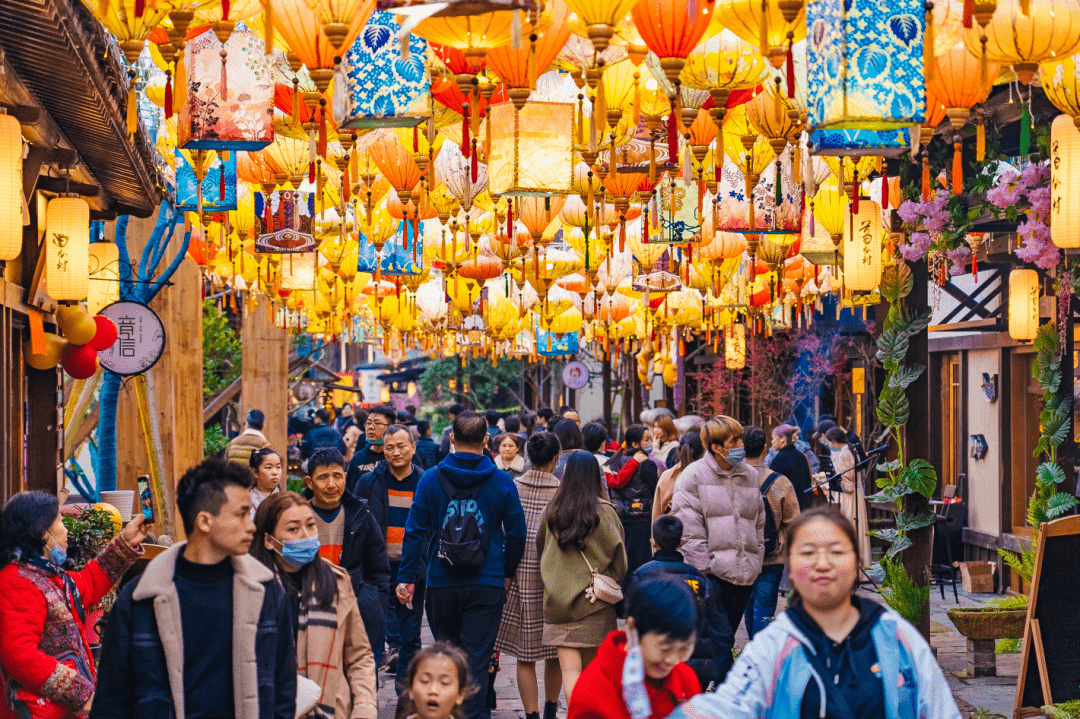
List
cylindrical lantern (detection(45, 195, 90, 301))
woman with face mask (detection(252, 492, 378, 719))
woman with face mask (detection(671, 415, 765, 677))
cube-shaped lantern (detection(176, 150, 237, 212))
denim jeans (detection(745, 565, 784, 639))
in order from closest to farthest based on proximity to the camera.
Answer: woman with face mask (detection(252, 492, 378, 719))
woman with face mask (detection(671, 415, 765, 677))
cylindrical lantern (detection(45, 195, 90, 301))
denim jeans (detection(745, 565, 784, 639))
cube-shaped lantern (detection(176, 150, 237, 212))

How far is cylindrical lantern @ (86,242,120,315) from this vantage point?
9501 mm

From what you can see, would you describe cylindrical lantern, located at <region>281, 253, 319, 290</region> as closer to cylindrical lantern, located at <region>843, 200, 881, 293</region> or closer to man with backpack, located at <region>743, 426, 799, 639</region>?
cylindrical lantern, located at <region>843, 200, 881, 293</region>

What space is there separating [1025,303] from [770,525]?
4.12 m

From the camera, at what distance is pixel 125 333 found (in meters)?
9.44

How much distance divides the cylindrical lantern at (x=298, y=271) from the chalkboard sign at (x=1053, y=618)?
797 cm

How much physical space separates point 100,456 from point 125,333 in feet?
8.52

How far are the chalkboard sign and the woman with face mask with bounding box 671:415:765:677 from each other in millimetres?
1658

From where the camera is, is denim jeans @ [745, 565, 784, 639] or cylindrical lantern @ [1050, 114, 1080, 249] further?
denim jeans @ [745, 565, 784, 639]

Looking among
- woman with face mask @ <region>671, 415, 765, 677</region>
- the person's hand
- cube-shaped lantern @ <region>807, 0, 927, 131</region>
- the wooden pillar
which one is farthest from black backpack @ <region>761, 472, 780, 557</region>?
the wooden pillar

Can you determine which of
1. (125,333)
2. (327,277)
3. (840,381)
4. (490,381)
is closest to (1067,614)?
(125,333)

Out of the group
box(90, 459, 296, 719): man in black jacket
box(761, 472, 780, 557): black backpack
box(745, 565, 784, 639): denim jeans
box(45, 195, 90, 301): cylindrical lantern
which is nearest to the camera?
box(90, 459, 296, 719): man in black jacket

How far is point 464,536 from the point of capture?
6535mm

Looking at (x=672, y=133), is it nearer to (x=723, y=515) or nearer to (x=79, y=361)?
(x=723, y=515)

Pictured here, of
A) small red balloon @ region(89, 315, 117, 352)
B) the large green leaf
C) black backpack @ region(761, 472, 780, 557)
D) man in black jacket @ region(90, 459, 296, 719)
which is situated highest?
small red balloon @ region(89, 315, 117, 352)
